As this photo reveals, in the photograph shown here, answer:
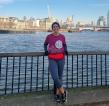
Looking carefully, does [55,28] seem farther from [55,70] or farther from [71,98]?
[71,98]

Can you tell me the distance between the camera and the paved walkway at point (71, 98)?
786cm

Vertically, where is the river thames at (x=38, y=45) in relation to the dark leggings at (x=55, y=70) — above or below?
below

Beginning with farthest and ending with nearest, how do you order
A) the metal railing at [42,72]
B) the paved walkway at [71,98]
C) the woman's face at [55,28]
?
the metal railing at [42,72] < the woman's face at [55,28] < the paved walkway at [71,98]

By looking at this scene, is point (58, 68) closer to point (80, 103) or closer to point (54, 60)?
point (54, 60)

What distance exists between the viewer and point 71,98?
8375 mm

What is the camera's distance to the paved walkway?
7859mm

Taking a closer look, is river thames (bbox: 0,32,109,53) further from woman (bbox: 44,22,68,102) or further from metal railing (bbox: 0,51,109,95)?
woman (bbox: 44,22,68,102)

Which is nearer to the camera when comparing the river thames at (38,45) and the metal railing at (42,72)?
the metal railing at (42,72)

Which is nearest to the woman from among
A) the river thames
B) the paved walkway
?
the paved walkway

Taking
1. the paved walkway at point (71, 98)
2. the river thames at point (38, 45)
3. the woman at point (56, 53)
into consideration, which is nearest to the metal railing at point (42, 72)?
the woman at point (56, 53)

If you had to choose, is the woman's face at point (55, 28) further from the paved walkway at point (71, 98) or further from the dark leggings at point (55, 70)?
the paved walkway at point (71, 98)

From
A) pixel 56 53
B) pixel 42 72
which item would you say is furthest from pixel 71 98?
pixel 42 72

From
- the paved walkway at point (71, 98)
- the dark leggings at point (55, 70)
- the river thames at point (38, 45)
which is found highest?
the dark leggings at point (55, 70)

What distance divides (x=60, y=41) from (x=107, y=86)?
1.97m
